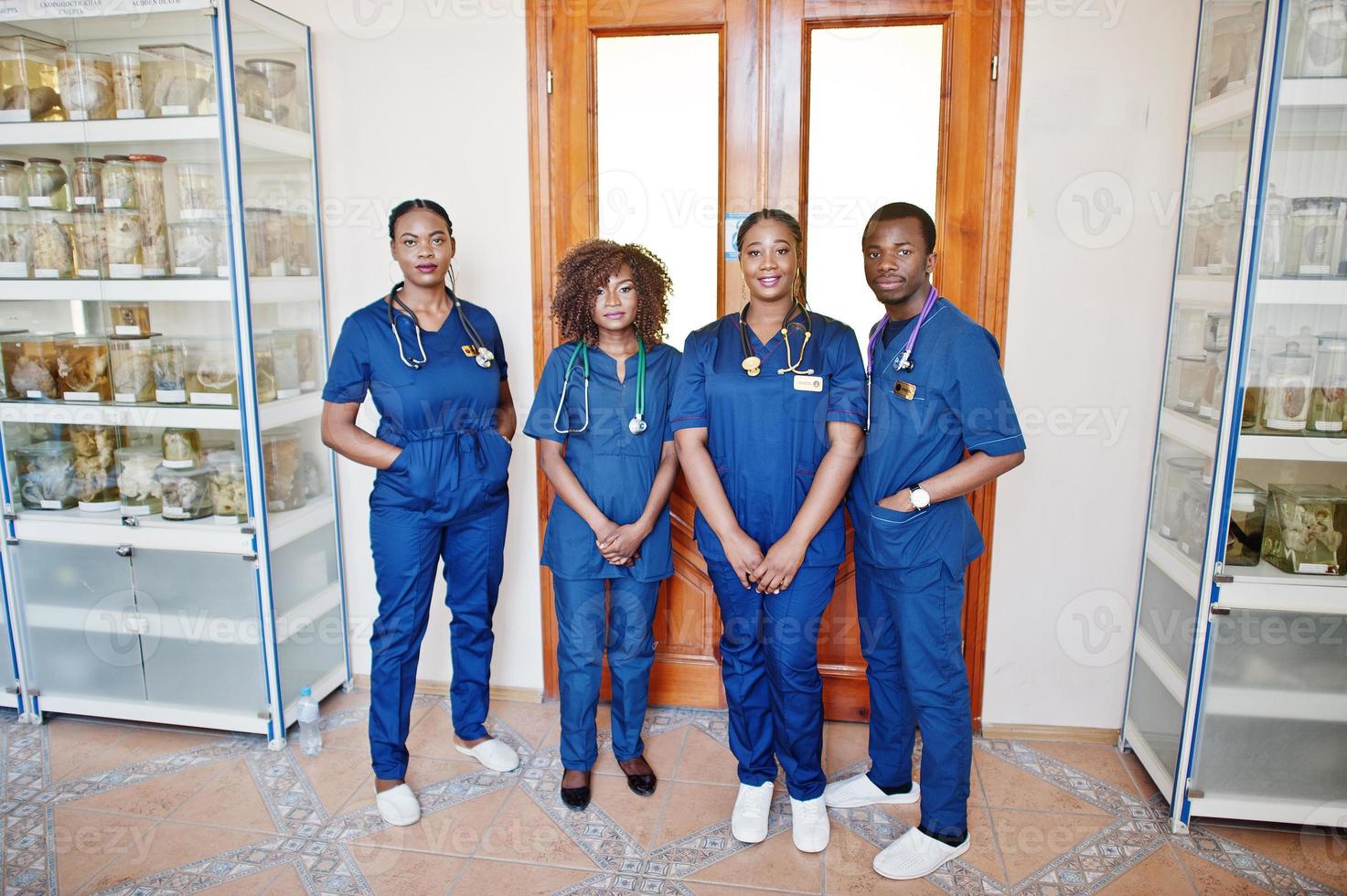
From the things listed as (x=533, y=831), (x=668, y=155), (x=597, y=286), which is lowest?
(x=533, y=831)

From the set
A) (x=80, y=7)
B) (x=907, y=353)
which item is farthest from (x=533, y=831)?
(x=80, y=7)

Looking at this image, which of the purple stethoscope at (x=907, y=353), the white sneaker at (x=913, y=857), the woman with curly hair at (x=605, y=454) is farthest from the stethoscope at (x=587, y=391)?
the white sneaker at (x=913, y=857)

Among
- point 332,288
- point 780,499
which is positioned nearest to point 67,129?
point 332,288

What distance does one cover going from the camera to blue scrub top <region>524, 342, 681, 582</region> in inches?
86.9

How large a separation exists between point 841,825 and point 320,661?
1.78 metres

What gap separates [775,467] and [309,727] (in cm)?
172

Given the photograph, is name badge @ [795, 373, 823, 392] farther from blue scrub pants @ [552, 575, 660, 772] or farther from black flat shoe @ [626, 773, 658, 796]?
black flat shoe @ [626, 773, 658, 796]

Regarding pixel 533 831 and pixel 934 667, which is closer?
pixel 934 667

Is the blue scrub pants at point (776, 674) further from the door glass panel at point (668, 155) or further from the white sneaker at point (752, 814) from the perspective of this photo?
the door glass panel at point (668, 155)

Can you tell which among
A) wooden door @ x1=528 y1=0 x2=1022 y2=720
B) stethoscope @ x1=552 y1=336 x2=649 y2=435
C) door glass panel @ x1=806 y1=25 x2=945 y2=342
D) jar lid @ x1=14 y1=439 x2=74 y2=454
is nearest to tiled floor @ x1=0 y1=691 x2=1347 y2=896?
wooden door @ x1=528 y1=0 x2=1022 y2=720

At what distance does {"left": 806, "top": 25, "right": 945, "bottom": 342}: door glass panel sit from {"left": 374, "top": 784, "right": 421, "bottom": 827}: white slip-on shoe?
5.95 feet

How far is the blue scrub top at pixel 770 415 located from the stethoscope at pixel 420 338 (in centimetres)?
58

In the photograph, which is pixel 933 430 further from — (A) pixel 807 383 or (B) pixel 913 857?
(B) pixel 913 857

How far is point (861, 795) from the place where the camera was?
92.5 inches
